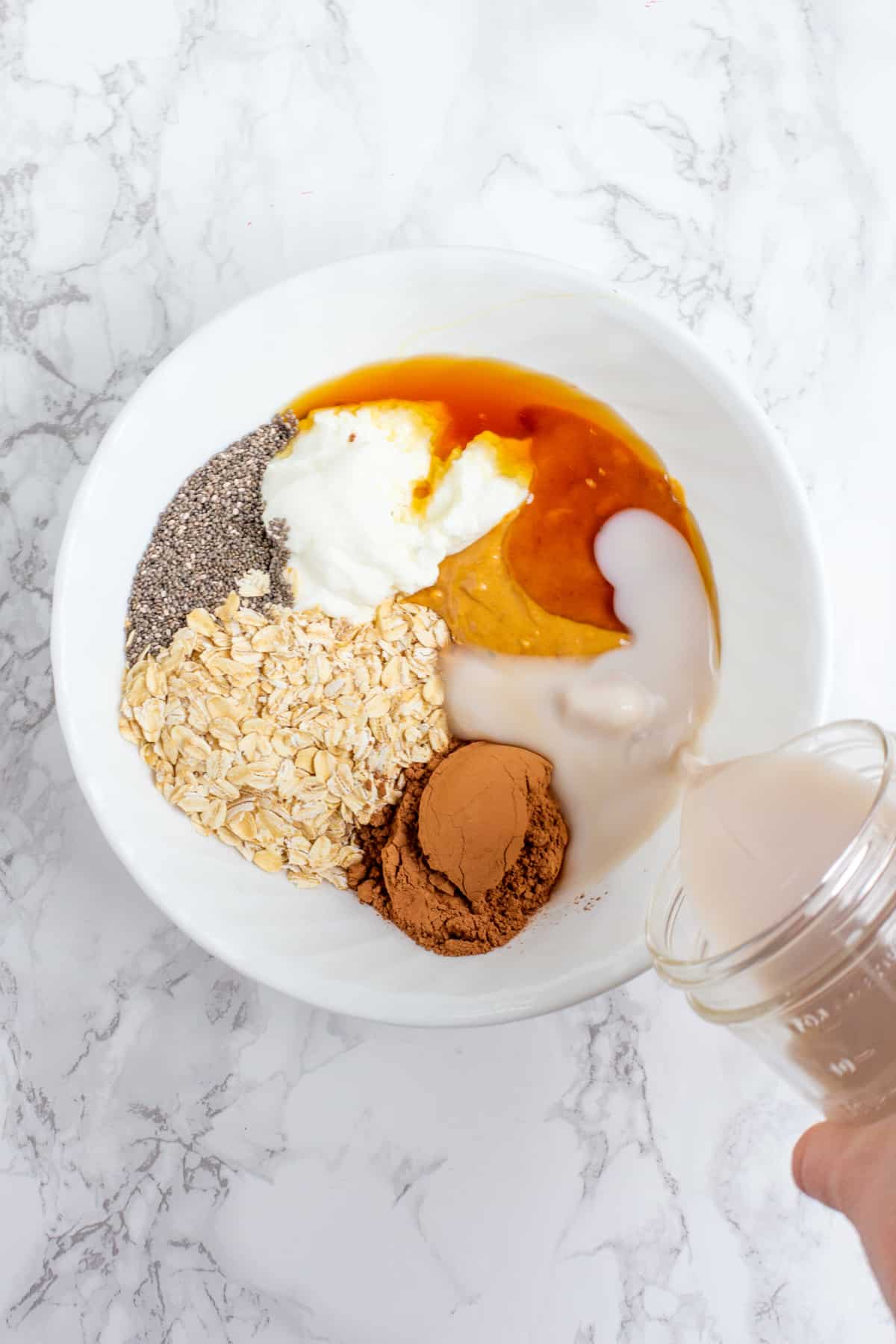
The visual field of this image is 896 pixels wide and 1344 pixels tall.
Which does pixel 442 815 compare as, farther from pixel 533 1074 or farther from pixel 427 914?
pixel 533 1074

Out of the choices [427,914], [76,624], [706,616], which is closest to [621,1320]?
[427,914]

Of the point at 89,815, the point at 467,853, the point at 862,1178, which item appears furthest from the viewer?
the point at 89,815

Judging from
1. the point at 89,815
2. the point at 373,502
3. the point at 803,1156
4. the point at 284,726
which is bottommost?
the point at 89,815

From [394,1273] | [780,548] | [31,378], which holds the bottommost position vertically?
[394,1273]

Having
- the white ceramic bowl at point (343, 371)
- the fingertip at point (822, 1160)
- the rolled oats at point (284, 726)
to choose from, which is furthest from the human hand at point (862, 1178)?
the rolled oats at point (284, 726)

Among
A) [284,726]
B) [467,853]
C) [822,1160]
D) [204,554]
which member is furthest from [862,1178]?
[204,554]

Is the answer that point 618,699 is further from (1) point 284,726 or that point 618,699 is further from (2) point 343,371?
(2) point 343,371

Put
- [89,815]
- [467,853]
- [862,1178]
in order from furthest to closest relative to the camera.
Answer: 1. [89,815]
2. [467,853]
3. [862,1178]
